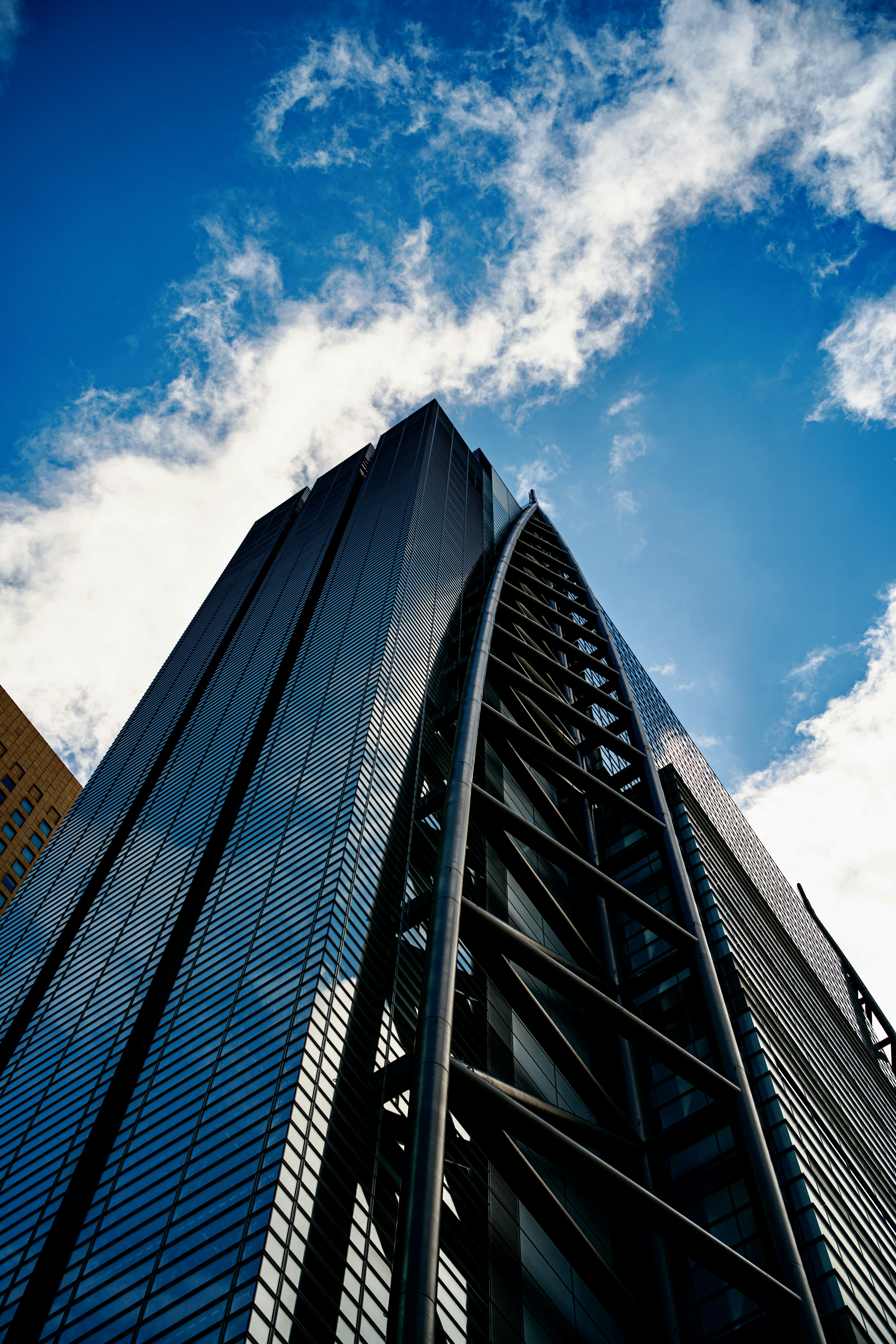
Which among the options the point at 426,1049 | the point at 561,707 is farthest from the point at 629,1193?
the point at 561,707

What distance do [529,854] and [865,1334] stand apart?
824 inches

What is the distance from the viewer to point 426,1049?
17188 mm

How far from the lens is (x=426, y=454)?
76.3 meters

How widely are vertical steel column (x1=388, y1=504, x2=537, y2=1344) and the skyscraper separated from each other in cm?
6

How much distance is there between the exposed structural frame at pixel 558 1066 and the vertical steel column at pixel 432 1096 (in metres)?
0.03

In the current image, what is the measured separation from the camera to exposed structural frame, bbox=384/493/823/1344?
16.2m

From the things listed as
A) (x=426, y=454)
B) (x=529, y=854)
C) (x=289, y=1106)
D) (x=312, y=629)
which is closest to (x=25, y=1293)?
(x=289, y=1106)

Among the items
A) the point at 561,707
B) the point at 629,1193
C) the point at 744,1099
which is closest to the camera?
the point at 629,1193

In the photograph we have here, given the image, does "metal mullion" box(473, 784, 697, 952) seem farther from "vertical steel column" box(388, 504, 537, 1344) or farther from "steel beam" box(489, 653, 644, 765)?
"steel beam" box(489, 653, 644, 765)

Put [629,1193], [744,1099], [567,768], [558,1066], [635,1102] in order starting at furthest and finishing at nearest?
[567,768] < [635,1102] < [558,1066] < [744,1099] < [629,1193]

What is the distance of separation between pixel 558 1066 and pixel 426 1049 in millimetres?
7843

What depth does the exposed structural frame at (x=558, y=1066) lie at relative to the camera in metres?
16.2

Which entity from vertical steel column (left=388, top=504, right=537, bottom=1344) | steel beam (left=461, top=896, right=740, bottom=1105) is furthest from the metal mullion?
steel beam (left=461, top=896, right=740, bottom=1105)

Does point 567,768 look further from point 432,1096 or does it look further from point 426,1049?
point 432,1096
